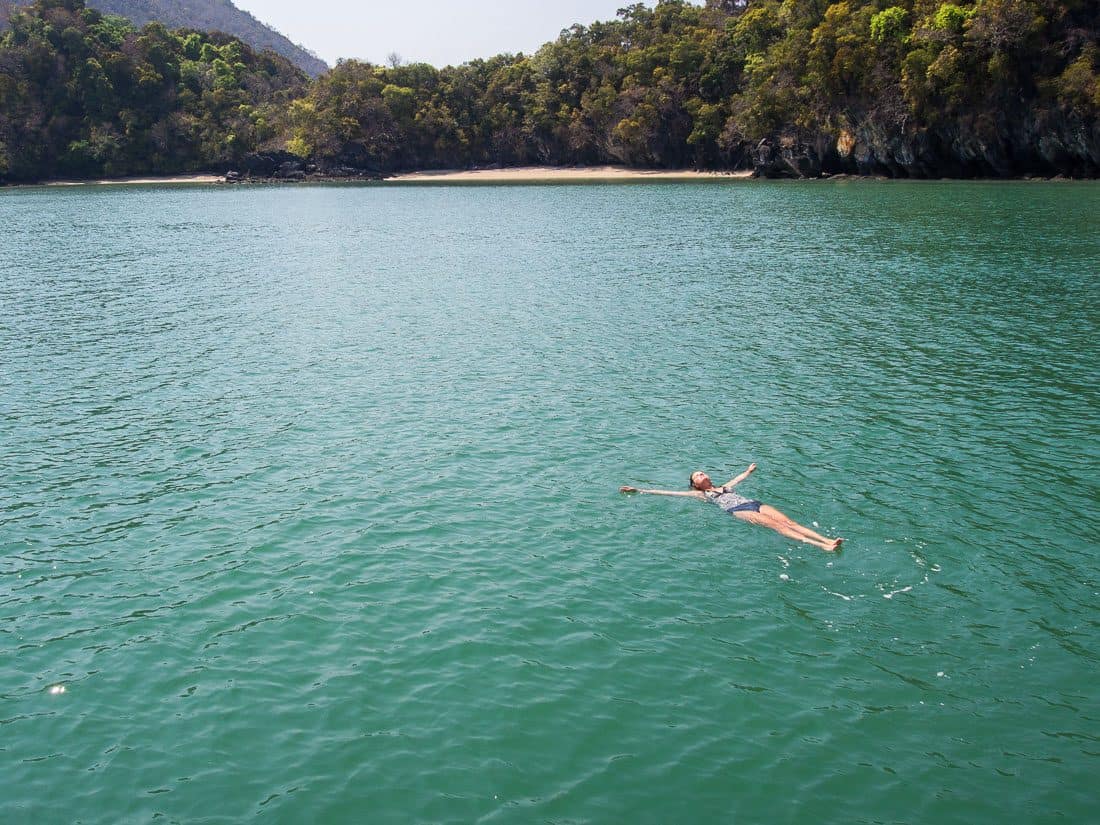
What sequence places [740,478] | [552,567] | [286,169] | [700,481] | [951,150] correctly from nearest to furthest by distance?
[552,567]
[700,481]
[740,478]
[951,150]
[286,169]

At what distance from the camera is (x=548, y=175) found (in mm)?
165625

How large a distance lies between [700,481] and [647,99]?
135 m

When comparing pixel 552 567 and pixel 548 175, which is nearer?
pixel 552 567

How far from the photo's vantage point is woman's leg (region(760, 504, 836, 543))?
1705 centimetres

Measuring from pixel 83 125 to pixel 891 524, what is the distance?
192 metres

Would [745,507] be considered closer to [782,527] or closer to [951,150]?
[782,527]

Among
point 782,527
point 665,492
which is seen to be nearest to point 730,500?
point 782,527

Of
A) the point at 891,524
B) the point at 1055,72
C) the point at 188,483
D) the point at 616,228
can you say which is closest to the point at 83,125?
the point at 616,228

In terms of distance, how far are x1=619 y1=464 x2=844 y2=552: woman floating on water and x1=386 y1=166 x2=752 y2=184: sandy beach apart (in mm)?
121757

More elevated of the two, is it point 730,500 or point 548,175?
point 548,175

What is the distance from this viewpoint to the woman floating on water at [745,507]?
17125 mm

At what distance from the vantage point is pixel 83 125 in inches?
6747

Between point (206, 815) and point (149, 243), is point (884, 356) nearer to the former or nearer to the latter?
point (206, 815)

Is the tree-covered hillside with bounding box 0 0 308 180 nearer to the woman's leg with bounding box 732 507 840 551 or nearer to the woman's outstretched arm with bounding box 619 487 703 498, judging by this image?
the woman's outstretched arm with bounding box 619 487 703 498
